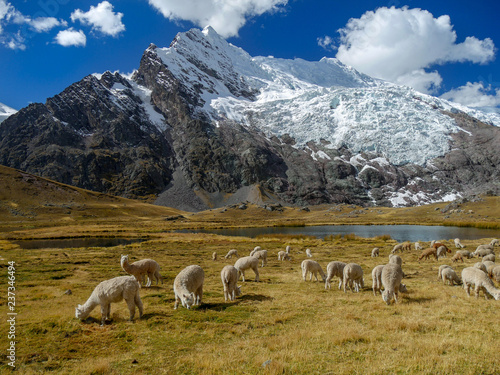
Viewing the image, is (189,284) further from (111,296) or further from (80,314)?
(80,314)

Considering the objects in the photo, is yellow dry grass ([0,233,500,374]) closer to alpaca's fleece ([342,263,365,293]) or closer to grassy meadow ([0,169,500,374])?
grassy meadow ([0,169,500,374])

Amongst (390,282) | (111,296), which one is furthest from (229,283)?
(390,282)

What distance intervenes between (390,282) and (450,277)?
26.4ft

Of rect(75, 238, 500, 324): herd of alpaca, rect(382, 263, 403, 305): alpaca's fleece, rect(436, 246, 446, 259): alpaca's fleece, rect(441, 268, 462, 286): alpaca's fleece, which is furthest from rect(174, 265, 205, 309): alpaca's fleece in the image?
rect(436, 246, 446, 259): alpaca's fleece

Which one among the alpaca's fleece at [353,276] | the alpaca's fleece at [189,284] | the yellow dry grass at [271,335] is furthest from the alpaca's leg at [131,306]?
the alpaca's fleece at [353,276]

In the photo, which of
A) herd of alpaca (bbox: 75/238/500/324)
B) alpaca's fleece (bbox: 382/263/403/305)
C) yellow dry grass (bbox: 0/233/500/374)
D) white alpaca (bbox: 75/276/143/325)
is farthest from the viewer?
alpaca's fleece (bbox: 382/263/403/305)

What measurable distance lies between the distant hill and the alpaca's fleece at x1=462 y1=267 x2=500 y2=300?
143843 millimetres

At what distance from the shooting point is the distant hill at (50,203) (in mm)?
133000

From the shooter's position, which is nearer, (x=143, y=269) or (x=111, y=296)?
(x=111, y=296)

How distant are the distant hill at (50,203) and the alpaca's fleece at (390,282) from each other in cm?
14144

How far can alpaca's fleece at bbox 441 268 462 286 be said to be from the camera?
20719 mm

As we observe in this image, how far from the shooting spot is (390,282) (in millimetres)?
16016

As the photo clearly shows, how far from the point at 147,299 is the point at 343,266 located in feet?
43.3

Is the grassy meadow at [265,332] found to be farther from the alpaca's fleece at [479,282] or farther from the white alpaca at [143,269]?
the white alpaca at [143,269]
